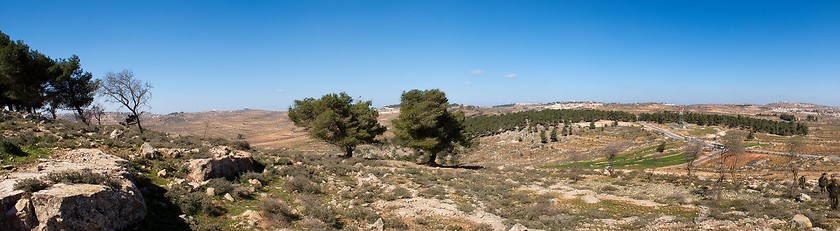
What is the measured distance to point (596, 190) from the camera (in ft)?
86.1

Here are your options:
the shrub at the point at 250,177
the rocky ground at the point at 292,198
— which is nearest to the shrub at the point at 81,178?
the rocky ground at the point at 292,198

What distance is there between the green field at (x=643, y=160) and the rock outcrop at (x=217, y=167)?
5015 cm

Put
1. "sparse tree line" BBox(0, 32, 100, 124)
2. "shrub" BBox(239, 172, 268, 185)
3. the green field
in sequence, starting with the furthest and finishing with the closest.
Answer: the green field → "sparse tree line" BBox(0, 32, 100, 124) → "shrub" BBox(239, 172, 268, 185)

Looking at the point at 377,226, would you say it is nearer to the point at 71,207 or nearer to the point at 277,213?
the point at 277,213

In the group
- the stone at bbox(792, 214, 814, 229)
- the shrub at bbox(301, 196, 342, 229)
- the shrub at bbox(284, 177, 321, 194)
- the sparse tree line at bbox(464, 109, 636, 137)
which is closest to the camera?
the shrub at bbox(301, 196, 342, 229)

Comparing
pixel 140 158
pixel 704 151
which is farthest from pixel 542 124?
pixel 140 158

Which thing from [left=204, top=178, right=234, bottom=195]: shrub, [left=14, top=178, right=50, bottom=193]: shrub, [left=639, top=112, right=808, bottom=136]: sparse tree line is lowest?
[left=639, top=112, right=808, bottom=136]: sparse tree line

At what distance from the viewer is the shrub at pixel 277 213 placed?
45.5ft

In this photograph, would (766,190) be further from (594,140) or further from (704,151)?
(594,140)

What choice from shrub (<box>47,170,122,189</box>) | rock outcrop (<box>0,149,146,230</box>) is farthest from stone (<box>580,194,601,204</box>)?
shrub (<box>47,170,122,189</box>)

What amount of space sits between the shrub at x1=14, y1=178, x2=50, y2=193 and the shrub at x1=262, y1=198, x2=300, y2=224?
6.17 meters

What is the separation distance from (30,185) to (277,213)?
682 cm

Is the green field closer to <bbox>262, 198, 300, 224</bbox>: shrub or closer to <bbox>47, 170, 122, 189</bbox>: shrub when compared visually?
<bbox>262, 198, 300, 224</bbox>: shrub

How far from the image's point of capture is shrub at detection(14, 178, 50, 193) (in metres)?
9.12
